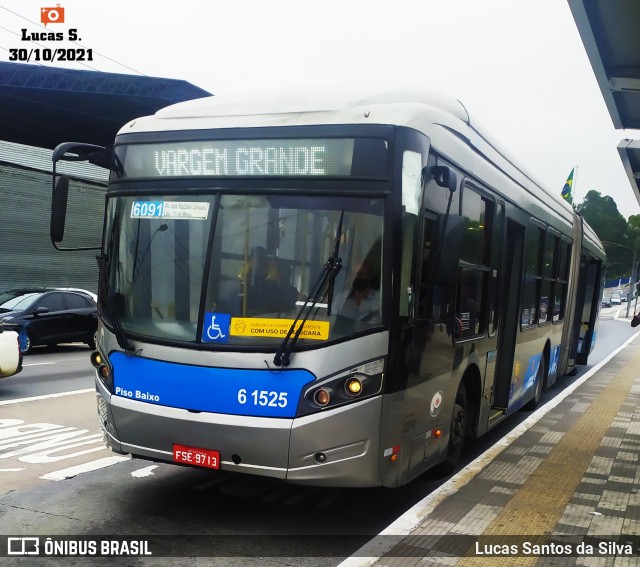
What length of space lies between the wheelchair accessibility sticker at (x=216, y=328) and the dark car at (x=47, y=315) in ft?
40.1

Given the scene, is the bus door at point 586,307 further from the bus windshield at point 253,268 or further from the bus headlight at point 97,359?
the bus headlight at point 97,359

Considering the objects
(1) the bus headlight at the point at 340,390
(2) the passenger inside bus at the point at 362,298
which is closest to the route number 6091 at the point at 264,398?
(1) the bus headlight at the point at 340,390

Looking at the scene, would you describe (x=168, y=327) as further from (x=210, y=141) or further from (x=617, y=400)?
(x=617, y=400)

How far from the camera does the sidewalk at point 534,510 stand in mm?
4699

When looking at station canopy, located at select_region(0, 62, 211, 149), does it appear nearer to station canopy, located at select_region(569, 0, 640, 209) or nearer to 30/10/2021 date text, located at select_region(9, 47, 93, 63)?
30/10/2021 date text, located at select_region(9, 47, 93, 63)

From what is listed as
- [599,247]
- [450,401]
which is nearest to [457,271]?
[450,401]

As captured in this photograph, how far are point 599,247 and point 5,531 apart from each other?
15.2 m

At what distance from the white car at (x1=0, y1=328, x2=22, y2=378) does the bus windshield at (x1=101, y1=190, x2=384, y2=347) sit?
6.02m

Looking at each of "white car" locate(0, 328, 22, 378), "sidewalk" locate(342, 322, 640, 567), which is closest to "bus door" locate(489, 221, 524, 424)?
"sidewalk" locate(342, 322, 640, 567)

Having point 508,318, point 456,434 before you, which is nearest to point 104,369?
point 456,434

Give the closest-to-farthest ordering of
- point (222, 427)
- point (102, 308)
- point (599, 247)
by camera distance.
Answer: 1. point (222, 427)
2. point (102, 308)
3. point (599, 247)

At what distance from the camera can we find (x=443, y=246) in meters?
5.56

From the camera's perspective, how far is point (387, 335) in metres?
5.00

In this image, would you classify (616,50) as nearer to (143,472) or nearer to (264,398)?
(264,398)
